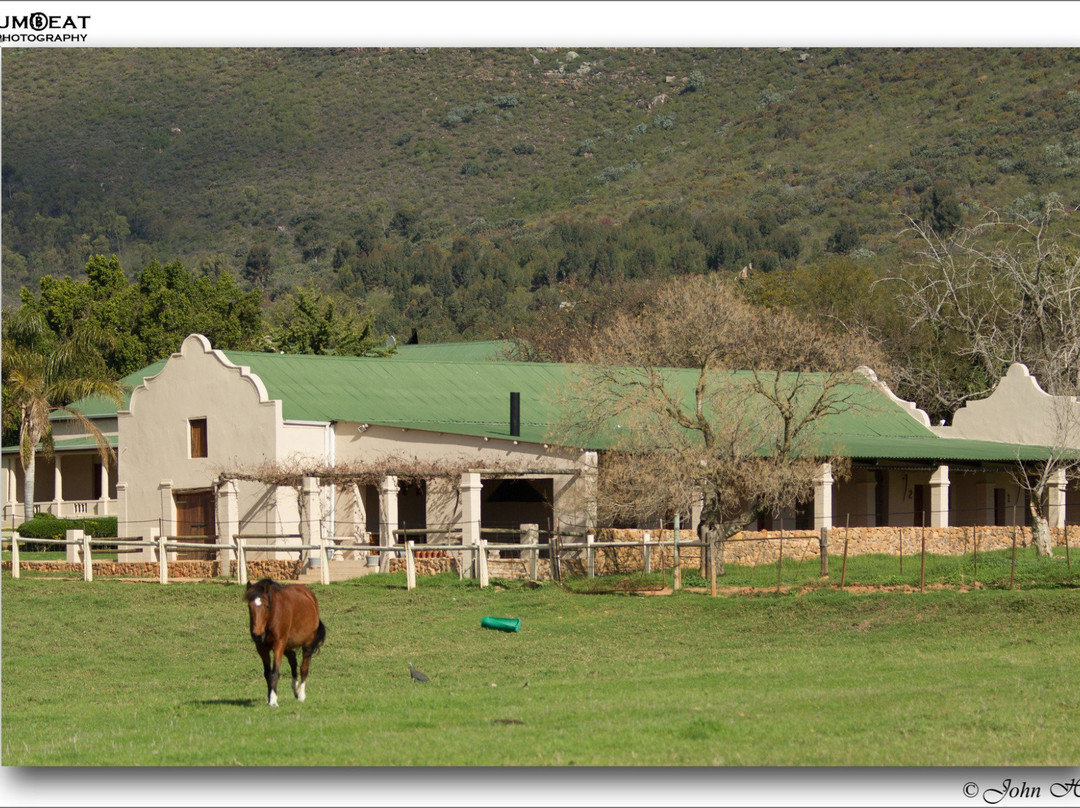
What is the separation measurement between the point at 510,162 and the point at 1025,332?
52.4 meters

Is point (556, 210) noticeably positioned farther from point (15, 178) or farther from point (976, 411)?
point (976, 411)

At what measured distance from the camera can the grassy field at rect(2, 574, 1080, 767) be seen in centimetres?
1232

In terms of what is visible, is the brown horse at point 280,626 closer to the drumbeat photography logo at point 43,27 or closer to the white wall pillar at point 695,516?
the drumbeat photography logo at point 43,27

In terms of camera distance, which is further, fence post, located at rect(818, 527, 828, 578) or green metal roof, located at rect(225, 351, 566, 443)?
green metal roof, located at rect(225, 351, 566, 443)

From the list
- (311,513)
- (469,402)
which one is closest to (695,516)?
(469,402)

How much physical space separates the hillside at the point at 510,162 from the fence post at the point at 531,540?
119 feet

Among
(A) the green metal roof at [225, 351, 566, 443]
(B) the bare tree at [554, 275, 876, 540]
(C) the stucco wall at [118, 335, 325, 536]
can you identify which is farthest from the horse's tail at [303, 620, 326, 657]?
(C) the stucco wall at [118, 335, 325, 536]

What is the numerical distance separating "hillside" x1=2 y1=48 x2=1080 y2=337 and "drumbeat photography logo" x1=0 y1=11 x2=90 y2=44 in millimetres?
51381

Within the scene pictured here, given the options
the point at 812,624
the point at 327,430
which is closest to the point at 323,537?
the point at 327,430

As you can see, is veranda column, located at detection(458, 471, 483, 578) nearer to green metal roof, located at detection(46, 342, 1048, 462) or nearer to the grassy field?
the grassy field

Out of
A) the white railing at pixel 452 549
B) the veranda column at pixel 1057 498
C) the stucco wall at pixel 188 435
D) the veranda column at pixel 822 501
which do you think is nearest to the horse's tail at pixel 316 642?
the white railing at pixel 452 549

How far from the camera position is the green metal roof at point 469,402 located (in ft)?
121

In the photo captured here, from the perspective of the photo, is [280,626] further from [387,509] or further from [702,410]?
[387,509]

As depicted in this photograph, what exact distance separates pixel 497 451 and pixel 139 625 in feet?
39.0
